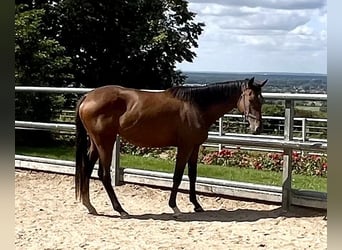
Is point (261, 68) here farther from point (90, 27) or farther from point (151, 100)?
point (90, 27)

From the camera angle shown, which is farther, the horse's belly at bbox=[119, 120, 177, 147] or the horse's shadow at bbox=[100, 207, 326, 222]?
the horse's belly at bbox=[119, 120, 177, 147]

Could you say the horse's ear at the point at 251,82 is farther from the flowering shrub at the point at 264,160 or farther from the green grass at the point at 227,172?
the flowering shrub at the point at 264,160

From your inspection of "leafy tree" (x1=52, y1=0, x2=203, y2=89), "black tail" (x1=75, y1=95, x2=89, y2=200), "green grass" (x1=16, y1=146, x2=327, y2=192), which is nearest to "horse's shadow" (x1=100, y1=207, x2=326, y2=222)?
"green grass" (x1=16, y1=146, x2=327, y2=192)

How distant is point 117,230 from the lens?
2.96m

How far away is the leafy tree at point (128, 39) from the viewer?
30.5 ft

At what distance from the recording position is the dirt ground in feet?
8.73

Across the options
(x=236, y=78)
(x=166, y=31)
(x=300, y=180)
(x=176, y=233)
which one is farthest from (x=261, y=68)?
(x=166, y=31)

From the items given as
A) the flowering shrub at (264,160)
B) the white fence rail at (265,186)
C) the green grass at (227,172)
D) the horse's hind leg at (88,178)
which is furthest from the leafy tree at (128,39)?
the horse's hind leg at (88,178)

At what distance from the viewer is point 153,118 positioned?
3.36 m

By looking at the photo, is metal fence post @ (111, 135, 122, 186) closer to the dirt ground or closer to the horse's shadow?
the dirt ground

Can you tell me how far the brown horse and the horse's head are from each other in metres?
0.04

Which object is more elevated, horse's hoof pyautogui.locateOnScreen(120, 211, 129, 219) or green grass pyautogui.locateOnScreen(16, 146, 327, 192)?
green grass pyautogui.locateOnScreen(16, 146, 327, 192)

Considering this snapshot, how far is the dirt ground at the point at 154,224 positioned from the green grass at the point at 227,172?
0.41 m

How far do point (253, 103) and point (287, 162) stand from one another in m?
0.42
